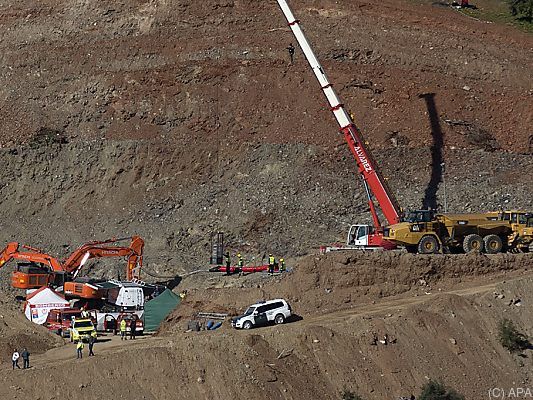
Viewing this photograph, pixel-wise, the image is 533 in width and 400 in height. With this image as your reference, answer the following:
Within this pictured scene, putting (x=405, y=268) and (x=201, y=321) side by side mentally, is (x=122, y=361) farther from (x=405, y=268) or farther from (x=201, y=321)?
(x=405, y=268)

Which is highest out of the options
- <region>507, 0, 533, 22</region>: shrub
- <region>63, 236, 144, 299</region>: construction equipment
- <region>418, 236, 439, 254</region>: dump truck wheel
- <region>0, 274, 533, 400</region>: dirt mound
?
<region>0, 274, 533, 400</region>: dirt mound

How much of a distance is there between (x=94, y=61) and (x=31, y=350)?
2370 centimetres

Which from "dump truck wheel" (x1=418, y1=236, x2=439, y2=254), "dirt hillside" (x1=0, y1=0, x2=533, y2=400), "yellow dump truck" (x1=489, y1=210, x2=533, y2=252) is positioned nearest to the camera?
"dirt hillside" (x1=0, y1=0, x2=533, y2=400)

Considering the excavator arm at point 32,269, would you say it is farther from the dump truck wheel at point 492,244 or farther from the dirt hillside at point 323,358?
the dump truck wheel at point 492,244

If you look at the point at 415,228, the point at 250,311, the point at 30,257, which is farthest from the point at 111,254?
the point at 415,228

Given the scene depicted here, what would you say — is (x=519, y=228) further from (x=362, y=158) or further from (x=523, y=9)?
(x=523, y=9)

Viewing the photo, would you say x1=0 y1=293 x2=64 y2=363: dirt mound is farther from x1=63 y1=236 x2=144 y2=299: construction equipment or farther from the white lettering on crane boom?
the white lettering on crane boom

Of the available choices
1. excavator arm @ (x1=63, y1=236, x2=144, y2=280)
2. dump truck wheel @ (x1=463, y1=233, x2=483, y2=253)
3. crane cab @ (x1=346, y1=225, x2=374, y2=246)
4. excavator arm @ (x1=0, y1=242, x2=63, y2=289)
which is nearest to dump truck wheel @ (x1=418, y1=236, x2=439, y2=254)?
dump truck wheel @ (x1=463, y1=233, x2=483, y2=253)

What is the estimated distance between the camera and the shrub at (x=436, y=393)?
28297mm

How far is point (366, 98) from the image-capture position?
1999 inches

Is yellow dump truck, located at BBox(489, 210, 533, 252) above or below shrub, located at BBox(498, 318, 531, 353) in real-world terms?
below

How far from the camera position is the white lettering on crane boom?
1548 inches

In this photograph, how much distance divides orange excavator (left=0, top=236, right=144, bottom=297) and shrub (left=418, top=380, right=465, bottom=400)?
14.4 m

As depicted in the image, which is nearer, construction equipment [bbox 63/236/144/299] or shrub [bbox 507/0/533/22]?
construction equipment [bbox 63/236/144/299]
